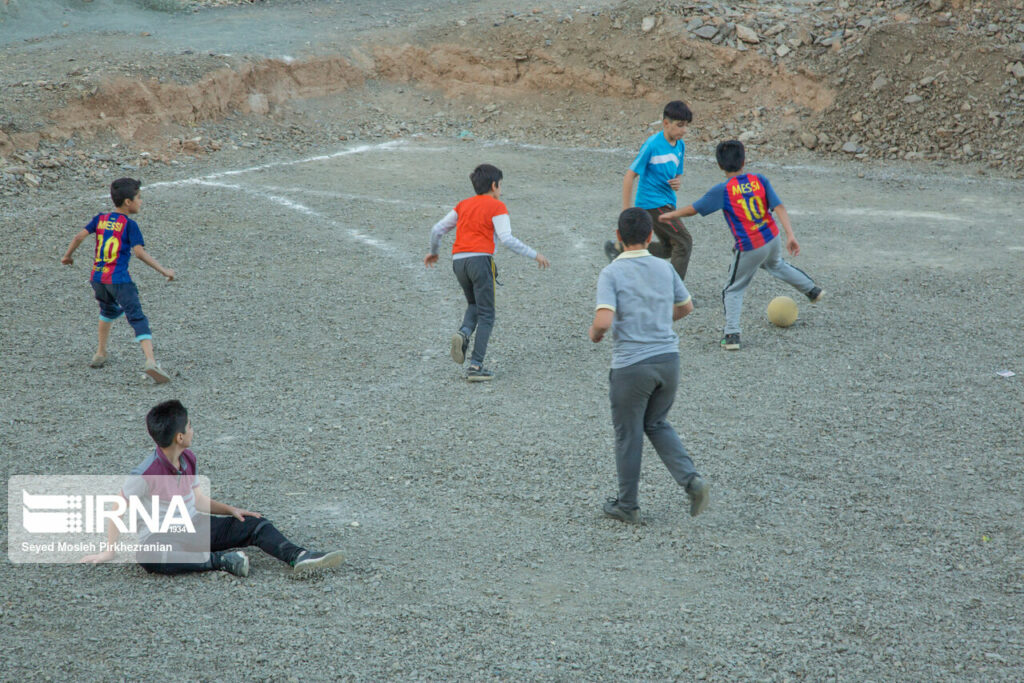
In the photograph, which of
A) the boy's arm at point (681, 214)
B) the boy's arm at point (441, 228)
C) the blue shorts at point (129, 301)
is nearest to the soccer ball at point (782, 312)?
the boy's arm at point (681, 214)

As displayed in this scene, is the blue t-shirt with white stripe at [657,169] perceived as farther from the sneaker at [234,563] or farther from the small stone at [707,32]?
the small stone at [707,32]

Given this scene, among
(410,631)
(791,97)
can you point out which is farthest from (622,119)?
(410,631)

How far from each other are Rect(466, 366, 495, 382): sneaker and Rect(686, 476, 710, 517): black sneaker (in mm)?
3004

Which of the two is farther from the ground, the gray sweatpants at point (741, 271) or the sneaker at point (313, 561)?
the gray sweatpants at point (741, 271)

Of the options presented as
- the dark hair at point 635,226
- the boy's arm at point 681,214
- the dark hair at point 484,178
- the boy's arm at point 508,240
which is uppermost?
the dark hair at point 484,178

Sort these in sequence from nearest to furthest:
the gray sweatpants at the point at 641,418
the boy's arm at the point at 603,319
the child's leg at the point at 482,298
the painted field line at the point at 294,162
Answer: the boy's arm at the point at 603,319 < the gray sweatpants at the point at 641,418 < the child's leg at the point at 482,298 < the painted field line at the point at 294,162

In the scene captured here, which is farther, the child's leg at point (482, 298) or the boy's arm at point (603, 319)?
the child's leg at point (482, 298)

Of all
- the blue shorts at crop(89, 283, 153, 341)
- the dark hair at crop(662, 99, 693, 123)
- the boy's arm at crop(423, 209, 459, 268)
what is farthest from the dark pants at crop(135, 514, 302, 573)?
the dark hair at crop(662, 99, 693, 123)

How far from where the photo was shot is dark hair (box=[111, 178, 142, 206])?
812cm

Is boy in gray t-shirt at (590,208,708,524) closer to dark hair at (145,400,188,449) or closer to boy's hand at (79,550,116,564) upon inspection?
dark hair at (145,400,188,449)

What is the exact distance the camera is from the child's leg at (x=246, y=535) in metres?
5.07

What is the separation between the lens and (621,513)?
18.5 ft

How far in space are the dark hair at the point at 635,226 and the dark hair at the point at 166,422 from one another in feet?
8.81

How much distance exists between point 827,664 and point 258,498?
362 cm
